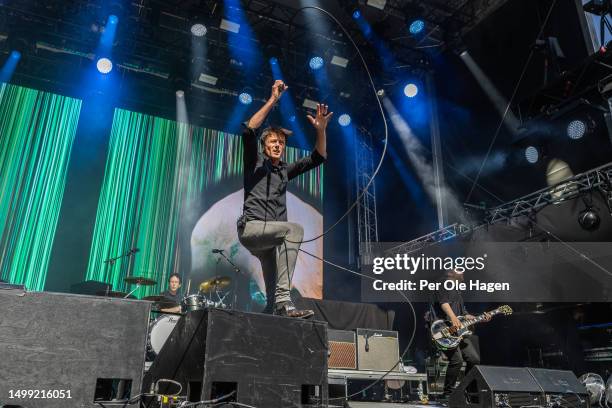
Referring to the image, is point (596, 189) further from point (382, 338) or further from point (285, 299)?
point (285, 299)

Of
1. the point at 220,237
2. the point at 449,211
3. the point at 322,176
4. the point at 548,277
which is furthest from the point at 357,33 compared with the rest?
the point at 548,277

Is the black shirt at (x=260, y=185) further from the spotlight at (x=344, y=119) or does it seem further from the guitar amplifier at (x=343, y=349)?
the spotlight at (x=344, y=119)

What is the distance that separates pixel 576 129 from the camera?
26.4 feet

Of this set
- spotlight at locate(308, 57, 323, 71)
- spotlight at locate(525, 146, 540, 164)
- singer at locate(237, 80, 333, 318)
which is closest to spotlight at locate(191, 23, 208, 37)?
spotlight at locate(308, 57, 323, 71)

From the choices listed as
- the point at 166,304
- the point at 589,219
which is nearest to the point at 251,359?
the point at 166,304

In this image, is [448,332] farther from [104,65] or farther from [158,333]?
[104,65]

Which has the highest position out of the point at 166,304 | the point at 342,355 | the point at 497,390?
the point at 166,304

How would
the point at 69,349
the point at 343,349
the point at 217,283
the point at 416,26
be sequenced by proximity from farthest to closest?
the point at 416,26
the point at 217,283
the point at 343,349
the point at 69,349

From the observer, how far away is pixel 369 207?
1195 cm

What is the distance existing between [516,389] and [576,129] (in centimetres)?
565

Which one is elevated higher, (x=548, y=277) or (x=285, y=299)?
(x=548, y=277)

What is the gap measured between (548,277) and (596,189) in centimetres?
179

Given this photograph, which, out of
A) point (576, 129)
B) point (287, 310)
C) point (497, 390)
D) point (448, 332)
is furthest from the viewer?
point (576, 129)

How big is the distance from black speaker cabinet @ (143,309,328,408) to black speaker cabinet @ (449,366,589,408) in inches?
84.4
